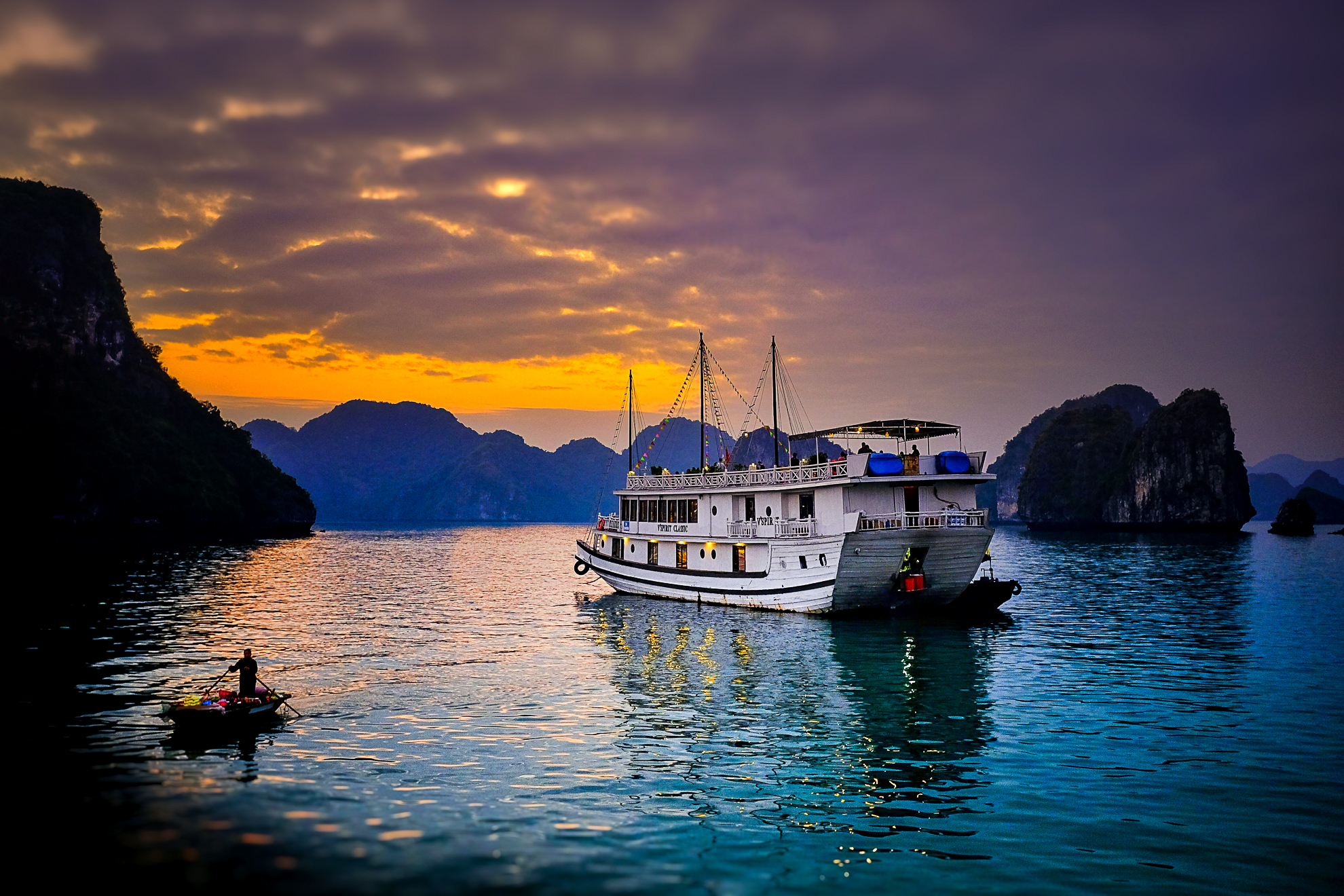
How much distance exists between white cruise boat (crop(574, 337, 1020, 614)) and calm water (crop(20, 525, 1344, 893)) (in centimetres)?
209

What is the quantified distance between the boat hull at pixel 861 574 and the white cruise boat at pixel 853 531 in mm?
52

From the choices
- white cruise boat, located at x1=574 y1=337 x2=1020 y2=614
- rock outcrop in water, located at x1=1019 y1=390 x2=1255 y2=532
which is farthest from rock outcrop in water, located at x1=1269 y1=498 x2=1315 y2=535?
white cruise boat, located at x1=574 y1=337 x2=1020 y2=614

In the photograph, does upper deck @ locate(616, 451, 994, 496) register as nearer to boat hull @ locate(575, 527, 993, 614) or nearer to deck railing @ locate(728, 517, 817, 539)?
deck railing @ locate(728, 517, 817, 539)

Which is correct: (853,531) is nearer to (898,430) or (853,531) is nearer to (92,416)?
(898,430)

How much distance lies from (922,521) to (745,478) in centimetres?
1000

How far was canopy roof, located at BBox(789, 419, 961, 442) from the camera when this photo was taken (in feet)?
127

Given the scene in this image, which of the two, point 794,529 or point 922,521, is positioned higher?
point 922,521

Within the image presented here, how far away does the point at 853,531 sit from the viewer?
117ft

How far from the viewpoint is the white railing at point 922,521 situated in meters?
36.2

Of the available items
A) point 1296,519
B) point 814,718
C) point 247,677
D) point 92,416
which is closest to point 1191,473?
point 1296,519

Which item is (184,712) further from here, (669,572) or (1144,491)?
(1144,491)

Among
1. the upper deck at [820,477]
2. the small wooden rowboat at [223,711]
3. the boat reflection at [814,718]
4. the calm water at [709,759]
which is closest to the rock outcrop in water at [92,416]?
the calm water at [709,759]

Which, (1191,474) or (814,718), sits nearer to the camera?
(814,718)

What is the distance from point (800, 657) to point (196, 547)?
108759 millimetres
